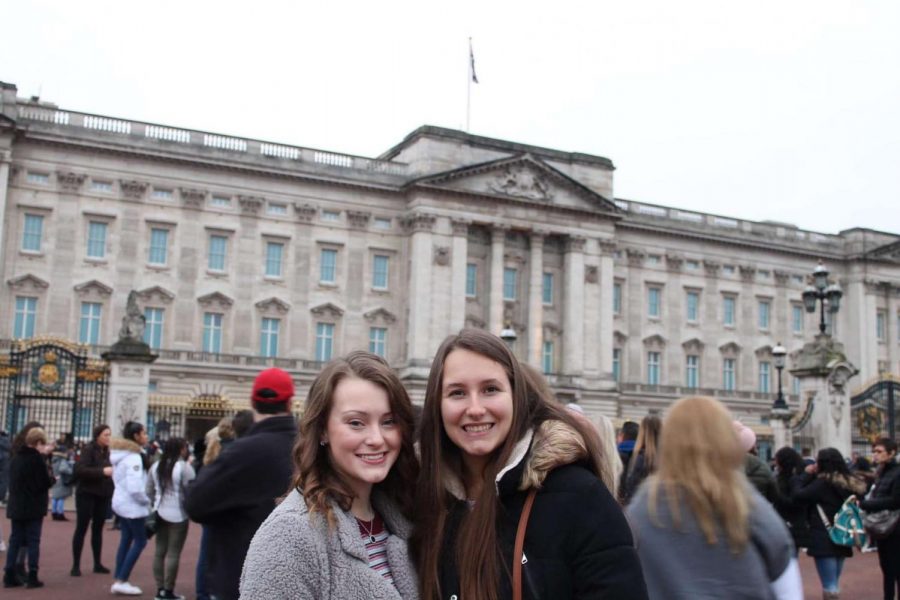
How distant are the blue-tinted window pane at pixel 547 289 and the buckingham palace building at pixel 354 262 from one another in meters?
0.12

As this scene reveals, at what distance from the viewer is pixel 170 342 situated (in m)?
43.0

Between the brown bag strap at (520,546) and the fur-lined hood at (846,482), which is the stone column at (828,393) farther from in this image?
the brown bag strap at (520,546)

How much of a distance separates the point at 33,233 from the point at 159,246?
525 centimetres

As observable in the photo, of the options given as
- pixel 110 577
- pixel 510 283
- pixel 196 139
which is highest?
pixel 196 139

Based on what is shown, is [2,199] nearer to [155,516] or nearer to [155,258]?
[155,258]

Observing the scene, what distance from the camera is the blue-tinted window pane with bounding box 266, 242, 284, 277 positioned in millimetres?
45312

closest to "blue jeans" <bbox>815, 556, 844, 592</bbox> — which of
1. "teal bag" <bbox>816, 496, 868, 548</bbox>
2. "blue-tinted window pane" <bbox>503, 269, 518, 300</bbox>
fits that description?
"teal bag" <bbox>816, 496, 868, 548</bbox>

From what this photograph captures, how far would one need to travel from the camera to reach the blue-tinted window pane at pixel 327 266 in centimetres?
4628

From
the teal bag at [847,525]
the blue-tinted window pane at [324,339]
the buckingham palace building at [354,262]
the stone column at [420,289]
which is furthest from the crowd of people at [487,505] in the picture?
the blue-tinted window pane at [324,339]

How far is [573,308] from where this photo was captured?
162ft

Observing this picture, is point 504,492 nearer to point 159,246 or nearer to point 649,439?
point 649,439

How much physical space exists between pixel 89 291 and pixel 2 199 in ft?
17.2

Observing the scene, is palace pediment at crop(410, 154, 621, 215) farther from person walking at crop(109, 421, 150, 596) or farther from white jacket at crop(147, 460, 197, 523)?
white jacket at crop(147, 460, 197, 523)

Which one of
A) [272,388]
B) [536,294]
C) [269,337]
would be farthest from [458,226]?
[272,388]
